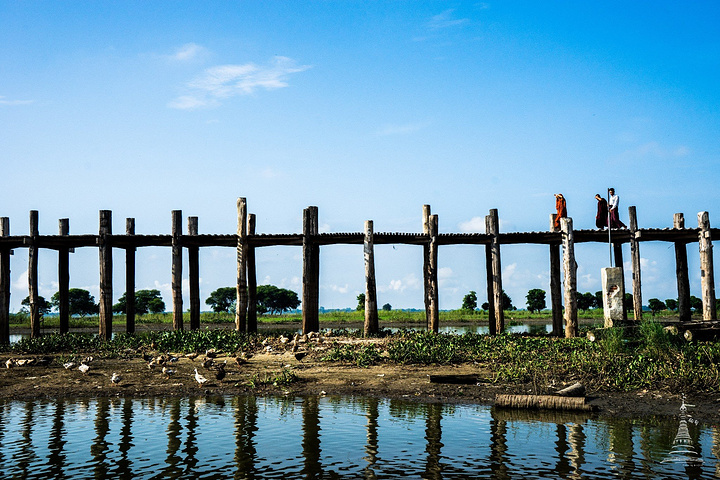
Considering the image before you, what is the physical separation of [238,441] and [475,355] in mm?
8357

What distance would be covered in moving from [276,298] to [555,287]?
64.9 metres

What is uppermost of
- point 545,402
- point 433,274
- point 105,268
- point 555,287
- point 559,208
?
point 559,208

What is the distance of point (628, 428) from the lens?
35.4 feet

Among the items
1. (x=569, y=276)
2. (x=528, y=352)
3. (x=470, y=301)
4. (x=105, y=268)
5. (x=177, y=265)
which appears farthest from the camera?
(x=470, y=301)

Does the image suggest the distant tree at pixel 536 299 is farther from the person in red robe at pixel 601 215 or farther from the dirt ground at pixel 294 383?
the dirt ground at pixel 294 383

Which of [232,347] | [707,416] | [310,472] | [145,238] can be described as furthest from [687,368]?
[145,238]

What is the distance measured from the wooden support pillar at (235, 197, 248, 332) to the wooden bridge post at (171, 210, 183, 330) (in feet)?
7.38

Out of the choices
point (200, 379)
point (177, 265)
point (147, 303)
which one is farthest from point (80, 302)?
point (200, 379)

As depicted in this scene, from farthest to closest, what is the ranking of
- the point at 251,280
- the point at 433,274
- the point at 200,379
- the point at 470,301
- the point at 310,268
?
the point at 470,301
the point at 251,280
the point at 433,274
the point at 310,268
the point at 200,379

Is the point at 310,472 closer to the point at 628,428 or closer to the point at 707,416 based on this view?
the point at 628,428

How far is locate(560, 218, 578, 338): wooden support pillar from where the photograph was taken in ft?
68.8

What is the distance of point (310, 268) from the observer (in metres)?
22.9

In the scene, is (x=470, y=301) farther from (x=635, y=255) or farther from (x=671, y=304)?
(x=635, y=255)

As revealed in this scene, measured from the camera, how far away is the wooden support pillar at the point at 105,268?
2392 centimetres
